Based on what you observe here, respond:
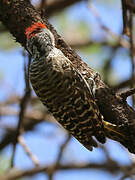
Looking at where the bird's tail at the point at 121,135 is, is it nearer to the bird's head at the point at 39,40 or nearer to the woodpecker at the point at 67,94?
the woodpecker at the point at 67,94

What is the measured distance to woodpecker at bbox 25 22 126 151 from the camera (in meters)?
3.64

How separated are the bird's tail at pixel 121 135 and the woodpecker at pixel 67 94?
2 centimetres

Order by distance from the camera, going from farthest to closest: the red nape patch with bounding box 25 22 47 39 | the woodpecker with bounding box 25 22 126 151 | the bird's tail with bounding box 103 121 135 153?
1. the woodpecker with bounding box 25 22 126 151
2. the red nape patch with bounding box 25 22 47 39
3. the bird's tail with bounding box 103 121 135 153

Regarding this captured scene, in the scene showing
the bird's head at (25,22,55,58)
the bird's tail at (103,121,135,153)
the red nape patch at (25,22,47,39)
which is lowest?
the bird's tail at (103,121,135,153)

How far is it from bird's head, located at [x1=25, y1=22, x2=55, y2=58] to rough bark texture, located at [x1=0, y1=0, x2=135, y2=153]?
0.05m

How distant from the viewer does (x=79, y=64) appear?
3625mm

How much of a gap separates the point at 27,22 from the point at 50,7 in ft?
9.87

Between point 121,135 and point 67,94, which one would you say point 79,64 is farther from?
point 121,135

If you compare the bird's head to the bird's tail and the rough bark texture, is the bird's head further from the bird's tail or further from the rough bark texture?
the bird's tail

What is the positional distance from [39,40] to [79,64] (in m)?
0.65

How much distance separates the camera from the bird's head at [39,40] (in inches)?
139

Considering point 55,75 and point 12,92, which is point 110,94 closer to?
point 55,75

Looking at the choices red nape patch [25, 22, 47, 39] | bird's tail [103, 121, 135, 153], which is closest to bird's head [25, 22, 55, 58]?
red nape patch [25, 22, 47, 39]

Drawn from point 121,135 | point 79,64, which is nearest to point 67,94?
point 79,64
